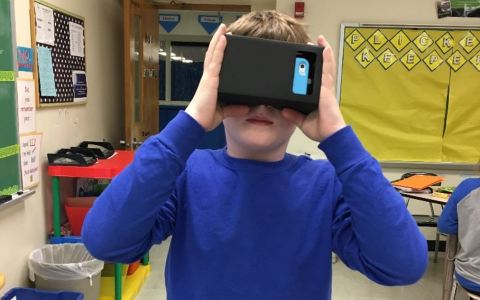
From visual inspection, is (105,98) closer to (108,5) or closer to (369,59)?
(108,5)

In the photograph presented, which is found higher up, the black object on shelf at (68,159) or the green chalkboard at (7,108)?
the green chalkboard at (7,108)

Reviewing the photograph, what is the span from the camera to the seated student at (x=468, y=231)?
2064 mm

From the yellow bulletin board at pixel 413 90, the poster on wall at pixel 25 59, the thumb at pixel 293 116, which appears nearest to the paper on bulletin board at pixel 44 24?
the poster on wall at pixel 25 59

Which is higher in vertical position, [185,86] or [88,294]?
[185,86]

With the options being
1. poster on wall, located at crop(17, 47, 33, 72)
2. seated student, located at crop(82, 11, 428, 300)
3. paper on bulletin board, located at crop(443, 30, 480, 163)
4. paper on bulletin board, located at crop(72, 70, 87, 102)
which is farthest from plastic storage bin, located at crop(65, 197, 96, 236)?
paper on bulletin board, located at crop(443, 30, 480, 163)

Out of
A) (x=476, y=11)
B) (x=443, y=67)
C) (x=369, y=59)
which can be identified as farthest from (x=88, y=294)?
(x=476, y=11)

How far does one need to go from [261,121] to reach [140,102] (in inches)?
122

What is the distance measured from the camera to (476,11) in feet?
11.4

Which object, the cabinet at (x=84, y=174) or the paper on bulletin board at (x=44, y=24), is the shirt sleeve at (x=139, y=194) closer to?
the cabinet at (x=84, y=174)

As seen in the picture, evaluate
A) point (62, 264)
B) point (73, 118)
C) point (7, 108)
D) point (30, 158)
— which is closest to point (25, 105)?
point (7, 108)

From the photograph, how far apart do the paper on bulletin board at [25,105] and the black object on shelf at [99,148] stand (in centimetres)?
49

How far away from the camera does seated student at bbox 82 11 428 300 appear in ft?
2.27

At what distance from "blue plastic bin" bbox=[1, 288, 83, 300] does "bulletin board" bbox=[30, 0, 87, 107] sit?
0.95 m

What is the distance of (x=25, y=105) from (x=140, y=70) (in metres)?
1.67
